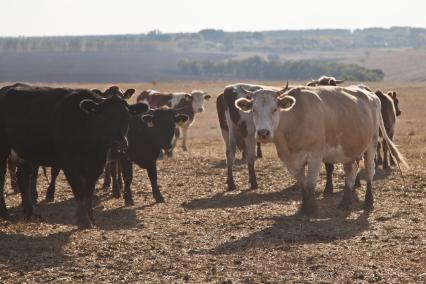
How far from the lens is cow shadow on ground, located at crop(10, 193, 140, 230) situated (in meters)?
11.0

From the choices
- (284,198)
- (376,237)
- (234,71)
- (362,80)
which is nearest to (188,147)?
(284,198)

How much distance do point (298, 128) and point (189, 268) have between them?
3.71 meters

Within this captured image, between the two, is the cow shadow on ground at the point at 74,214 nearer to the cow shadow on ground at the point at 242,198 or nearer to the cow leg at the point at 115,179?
the cow leg at the point at 115,179

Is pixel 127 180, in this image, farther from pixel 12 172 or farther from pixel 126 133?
pixel 126 133

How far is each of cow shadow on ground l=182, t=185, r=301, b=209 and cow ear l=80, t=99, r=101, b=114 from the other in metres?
2.96

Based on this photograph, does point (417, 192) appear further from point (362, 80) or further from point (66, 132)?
point (362, 80)

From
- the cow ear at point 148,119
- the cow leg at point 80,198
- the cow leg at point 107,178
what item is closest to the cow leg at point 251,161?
the cow ear at point 148,119

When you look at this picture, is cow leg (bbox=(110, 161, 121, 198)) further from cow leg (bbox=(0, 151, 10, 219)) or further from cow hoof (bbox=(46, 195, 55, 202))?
cow leg (bbox=(0, 151, 10, 219))

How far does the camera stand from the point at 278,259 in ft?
28.5

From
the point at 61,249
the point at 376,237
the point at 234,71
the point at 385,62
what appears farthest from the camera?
the point at 385,62

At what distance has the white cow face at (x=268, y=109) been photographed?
11.0 m

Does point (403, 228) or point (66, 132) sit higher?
point (66, 132)

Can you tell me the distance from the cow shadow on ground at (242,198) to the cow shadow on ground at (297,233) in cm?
173

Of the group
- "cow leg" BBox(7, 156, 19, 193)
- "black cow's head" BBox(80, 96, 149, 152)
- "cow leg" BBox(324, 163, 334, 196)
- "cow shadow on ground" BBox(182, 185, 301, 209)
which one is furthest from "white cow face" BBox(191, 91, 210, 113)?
"black cow's head" BBox(80, 96, 149, 152)
